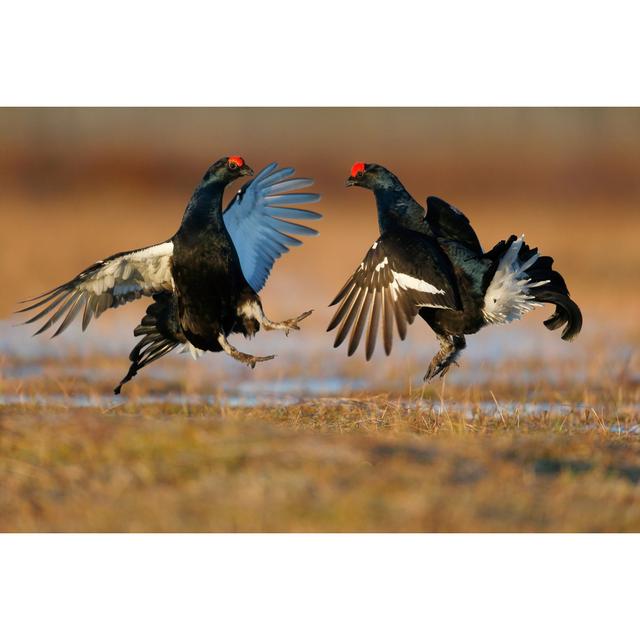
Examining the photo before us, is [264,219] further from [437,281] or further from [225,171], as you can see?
[437,281]

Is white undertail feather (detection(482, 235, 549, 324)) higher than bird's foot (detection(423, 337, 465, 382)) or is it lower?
higher

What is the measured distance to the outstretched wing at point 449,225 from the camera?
6.48m

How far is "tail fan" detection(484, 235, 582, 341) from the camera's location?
6246mm

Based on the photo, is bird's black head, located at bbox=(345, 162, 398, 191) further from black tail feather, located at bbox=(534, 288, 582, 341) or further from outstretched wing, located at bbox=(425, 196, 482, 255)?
black tail feather, located at bbox=(534, 288, 582, 341)

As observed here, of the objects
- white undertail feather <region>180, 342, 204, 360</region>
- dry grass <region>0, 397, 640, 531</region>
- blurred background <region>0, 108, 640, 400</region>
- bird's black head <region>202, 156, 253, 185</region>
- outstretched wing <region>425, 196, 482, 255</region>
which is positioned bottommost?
dry grass <region>0, 397, 640, 531</region>

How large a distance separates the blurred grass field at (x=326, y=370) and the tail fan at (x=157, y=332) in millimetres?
288

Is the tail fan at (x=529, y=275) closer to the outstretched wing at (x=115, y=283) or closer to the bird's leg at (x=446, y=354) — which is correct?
the bird's leg at (x=446, y=354)

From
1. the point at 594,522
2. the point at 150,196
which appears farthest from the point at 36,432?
the point at 150,196

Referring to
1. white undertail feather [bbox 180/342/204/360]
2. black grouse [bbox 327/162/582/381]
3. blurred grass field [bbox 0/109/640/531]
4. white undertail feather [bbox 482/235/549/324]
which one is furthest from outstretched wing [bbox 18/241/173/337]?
white undertail feather [bbox 482/235/549/324]

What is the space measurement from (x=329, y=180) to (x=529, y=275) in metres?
9.80

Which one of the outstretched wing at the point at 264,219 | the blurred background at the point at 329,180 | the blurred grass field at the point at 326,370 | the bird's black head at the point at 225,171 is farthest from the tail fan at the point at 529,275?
the blurred background at the point at 329,180

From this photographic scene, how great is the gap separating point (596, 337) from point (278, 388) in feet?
10.1

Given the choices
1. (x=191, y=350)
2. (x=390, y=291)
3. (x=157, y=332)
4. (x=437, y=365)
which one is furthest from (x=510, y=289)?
(x=157, y=332)

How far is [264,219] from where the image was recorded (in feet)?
23.7
